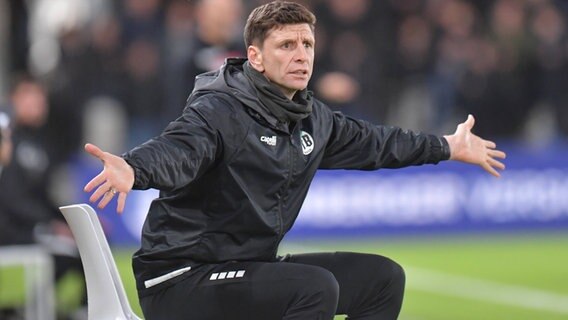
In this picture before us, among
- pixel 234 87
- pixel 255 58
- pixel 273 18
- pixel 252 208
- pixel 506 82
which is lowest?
pixel 506 82

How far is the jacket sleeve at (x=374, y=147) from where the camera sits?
6293mm

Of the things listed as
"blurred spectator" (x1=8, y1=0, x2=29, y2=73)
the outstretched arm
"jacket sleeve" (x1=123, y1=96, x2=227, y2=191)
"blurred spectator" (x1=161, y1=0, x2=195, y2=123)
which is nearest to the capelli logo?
"jacket sleeve" (x1=123, y1=96, x2=227, y2=191)

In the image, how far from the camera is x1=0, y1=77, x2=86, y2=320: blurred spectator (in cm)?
1005

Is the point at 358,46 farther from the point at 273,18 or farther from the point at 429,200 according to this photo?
the point at 273,18

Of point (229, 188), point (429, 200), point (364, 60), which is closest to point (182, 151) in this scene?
point (229, 188)

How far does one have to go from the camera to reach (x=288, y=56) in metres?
5.77

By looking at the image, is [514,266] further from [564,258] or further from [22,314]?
[22,314]

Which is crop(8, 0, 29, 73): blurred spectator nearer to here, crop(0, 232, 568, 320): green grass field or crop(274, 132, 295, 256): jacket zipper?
crop(0, 232, 568, 320): green grass field

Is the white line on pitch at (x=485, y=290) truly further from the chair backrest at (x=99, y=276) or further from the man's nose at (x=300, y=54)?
the chair backrest at (x=99, y=276)

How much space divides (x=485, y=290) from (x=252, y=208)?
6.50 meters

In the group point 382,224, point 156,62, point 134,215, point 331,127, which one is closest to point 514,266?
point 382,224

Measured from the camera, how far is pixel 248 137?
18.7 feet

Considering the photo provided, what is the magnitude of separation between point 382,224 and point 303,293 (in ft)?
31.1

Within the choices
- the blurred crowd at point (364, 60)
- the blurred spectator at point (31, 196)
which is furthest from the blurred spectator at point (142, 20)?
the blurred spectator at point (31, 196)
